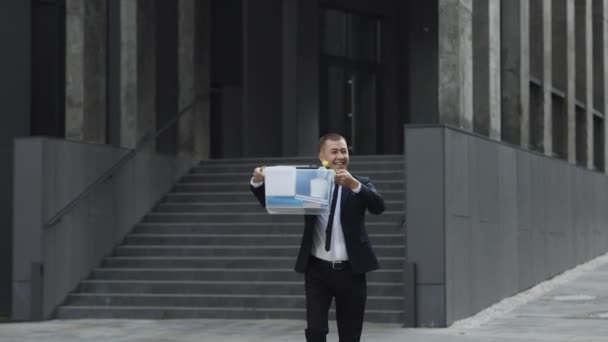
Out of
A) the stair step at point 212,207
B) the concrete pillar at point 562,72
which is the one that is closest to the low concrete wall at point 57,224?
the stair step at point 212,207

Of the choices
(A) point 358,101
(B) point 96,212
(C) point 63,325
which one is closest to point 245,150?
(A) point 358,101

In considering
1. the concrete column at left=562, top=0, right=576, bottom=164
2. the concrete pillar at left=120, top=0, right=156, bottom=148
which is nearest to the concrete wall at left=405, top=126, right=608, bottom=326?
the concrete column at left=562, top=0, right=576, bottom=164

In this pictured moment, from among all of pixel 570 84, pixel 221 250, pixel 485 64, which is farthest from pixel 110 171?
pixel 570 84

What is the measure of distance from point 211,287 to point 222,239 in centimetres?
152

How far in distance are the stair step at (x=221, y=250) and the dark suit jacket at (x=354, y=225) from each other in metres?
9.13

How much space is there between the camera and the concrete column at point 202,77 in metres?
21.8

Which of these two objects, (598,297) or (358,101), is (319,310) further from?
(358,101)

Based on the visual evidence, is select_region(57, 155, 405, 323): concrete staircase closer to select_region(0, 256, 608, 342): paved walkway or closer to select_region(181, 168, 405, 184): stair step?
select_region(181, 168, 405, 184): stair step

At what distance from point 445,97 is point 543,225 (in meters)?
5.36

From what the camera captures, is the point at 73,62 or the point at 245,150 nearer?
the point at 73,62

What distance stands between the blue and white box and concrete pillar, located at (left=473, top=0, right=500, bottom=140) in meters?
11.4

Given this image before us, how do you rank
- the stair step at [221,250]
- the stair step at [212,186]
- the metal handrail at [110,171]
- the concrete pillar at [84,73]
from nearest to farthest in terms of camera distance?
the metal handrail at [110,171]
the stair step at [221,250]
the concrete pillar at [84,73]
the stair step at [212,186]

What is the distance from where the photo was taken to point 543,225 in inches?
865

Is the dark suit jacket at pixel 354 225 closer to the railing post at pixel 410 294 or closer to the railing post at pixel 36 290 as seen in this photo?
the railing post at pixel 410 294
